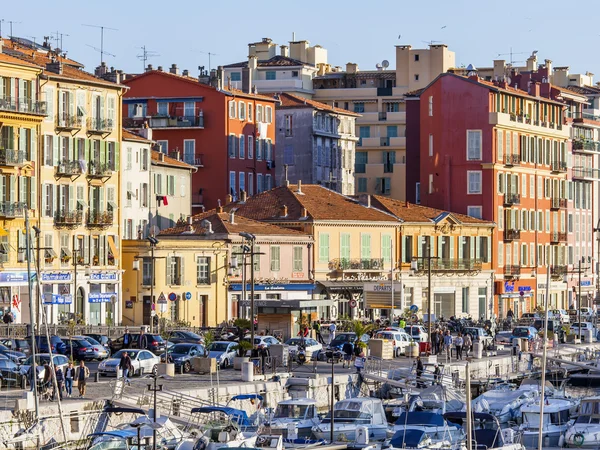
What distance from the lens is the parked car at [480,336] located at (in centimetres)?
8901

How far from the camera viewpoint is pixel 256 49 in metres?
163

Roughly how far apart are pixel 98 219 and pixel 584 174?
55832 mm

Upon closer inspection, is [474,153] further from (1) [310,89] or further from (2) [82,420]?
(2) [82,420]

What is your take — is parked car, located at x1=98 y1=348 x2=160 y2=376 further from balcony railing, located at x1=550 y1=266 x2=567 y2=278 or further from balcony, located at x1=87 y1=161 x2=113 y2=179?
balcony railing, located at x1=550 y1=266 x2=567 y2=278

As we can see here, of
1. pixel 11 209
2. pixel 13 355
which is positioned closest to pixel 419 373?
pixel 13 355

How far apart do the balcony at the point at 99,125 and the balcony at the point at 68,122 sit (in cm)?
101

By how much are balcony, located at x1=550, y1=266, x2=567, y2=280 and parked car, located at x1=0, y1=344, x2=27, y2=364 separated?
6816 cm

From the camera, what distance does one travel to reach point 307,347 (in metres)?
75.1

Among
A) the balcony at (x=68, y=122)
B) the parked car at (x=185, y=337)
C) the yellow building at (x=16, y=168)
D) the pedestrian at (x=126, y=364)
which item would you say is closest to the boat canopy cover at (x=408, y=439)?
the pedestrian at (x=126, y=364)

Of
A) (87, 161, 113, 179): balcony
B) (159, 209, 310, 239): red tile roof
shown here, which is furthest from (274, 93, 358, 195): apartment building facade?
(87, 161, 113, 179): balcony

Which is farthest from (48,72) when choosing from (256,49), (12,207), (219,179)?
(256,49)

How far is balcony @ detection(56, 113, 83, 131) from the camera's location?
9369cm

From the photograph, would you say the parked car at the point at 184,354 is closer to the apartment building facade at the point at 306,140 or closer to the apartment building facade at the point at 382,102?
the apartment building facade at the point at 306,140

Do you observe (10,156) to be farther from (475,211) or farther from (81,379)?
(475,211)
